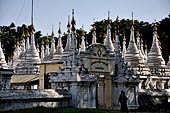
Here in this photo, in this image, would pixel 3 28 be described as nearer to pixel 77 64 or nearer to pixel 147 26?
pixel 147 26

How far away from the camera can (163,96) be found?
94.4 feet

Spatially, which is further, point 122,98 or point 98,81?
point 98,81

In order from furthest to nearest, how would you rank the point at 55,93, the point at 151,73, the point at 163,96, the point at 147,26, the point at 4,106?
1. the point at 147,26
2. the point at 151,73
3. the point at 163,96
4. the point at 55,93
5. the point at 4,106

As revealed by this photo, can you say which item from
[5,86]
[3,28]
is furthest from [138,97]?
[3,28]

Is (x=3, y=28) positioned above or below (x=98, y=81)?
above

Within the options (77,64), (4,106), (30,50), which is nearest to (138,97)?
(77,64)

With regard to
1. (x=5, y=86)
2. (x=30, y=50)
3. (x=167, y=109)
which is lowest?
(x=167, y=109)

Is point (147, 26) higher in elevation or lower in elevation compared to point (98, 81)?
higher

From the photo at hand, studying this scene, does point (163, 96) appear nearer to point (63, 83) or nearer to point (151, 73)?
point (151, 73)

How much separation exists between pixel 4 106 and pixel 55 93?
12.8ft

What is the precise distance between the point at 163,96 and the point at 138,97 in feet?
10.2

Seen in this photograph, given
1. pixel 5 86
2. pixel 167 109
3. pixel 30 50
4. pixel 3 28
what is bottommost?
pixel 167 109

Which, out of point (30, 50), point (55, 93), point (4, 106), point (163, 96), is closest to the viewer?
point (4, 106)

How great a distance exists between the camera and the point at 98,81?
25.4 m
